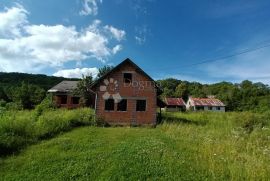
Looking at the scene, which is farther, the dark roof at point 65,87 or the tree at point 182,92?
the tree at point 182,92

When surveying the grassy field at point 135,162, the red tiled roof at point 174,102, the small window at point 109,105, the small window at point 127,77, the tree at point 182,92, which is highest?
the tree at point 182,92

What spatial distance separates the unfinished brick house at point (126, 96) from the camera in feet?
A: 67.5

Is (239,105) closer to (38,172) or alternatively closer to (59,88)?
(59,88)

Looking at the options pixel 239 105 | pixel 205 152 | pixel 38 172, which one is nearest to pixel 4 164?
pixel 38 172

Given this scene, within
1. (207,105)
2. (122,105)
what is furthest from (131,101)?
(207,105)

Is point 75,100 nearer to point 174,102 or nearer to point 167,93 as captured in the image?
point 174,102

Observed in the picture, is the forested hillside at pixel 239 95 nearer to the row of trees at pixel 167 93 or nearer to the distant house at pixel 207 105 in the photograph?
the row of trees at pixel 167 93

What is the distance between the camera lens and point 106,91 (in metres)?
20.8

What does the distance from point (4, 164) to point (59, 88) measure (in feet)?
94.4

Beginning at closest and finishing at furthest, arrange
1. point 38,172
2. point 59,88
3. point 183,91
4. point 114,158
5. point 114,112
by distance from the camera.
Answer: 1. point 38,172
2. point 114,158
3. point 114,112
4. point 59,88
5. point 183,91

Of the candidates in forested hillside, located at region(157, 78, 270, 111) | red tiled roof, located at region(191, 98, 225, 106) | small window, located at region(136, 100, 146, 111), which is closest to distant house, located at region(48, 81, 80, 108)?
small window, located at region(136, 100, 146, 111)

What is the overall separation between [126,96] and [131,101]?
0.63 meters

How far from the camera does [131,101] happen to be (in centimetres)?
2072

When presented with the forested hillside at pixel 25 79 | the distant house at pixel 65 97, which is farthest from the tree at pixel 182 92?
the distant house at pixel 65 97
